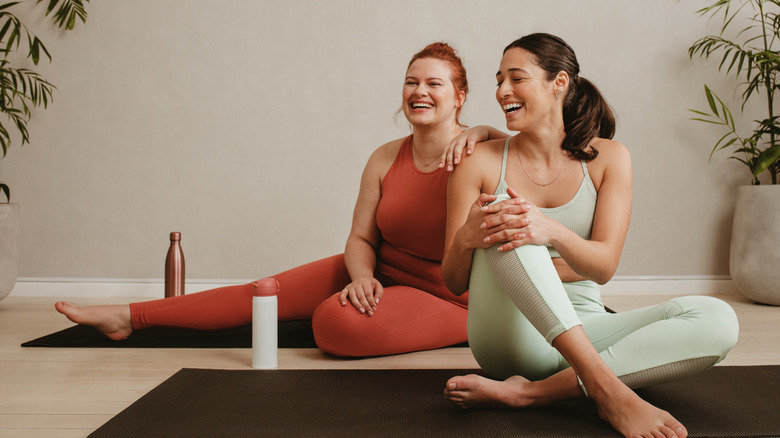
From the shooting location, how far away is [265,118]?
10.2 feet

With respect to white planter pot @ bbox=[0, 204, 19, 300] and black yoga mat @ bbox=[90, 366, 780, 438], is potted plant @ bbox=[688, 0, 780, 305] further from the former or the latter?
white planter pot @ bbox=[0, 204, 19, 300]

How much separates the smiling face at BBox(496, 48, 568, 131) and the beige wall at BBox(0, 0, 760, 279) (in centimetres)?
169

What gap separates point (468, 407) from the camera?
1.25 metres

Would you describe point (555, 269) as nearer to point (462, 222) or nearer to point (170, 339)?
point (462, 222)

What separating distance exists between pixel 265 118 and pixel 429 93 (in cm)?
152

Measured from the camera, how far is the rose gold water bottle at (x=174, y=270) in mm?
2502

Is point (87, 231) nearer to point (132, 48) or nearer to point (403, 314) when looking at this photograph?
point (132, 48)

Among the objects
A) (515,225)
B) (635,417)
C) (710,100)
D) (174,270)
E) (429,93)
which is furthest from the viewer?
(710,100)

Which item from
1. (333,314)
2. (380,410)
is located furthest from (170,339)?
(380,410)

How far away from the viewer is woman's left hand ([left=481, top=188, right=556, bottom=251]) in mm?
1182

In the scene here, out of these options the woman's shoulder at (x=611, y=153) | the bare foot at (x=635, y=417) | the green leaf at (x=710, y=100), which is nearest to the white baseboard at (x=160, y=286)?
the green leaf at (x=710, y=100)

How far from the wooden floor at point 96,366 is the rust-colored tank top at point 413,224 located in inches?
9.2

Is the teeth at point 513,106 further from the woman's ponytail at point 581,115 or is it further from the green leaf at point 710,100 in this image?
the green leaf at point 710,100

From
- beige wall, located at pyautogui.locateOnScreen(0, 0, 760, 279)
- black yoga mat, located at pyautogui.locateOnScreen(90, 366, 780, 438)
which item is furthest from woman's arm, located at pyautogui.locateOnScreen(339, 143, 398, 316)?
beige wall, located at pyautogui.locateOnScreen(0, 0, 760, 279)
